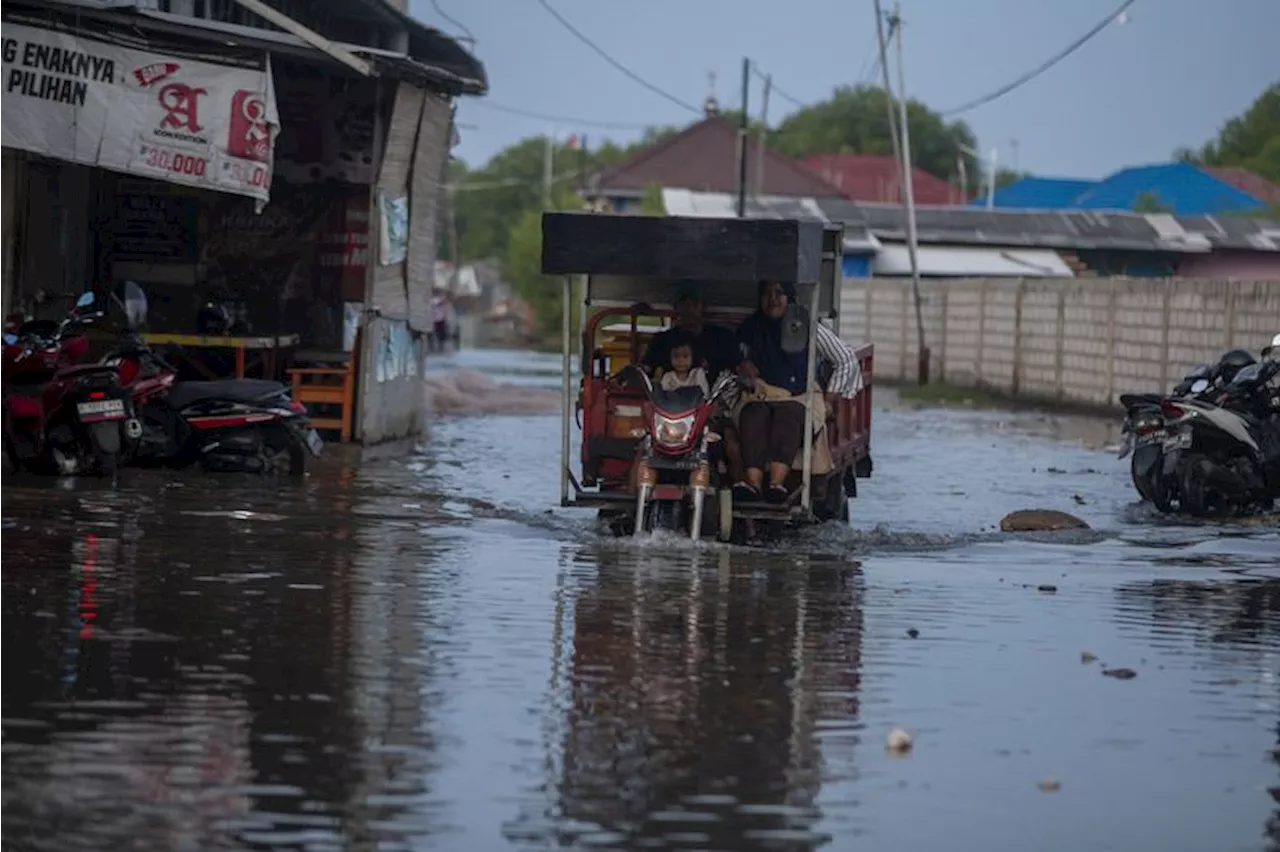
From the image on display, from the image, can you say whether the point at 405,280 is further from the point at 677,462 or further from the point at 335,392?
the point at 677,462

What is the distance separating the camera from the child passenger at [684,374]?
1459 centimetres

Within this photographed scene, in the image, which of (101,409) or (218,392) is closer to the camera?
(101,409)

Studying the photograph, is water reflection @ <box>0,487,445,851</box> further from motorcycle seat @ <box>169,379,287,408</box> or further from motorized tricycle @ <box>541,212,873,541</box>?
motorcycle seat @ <box>169,379,287,408</box>

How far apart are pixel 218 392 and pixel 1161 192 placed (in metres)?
72.9

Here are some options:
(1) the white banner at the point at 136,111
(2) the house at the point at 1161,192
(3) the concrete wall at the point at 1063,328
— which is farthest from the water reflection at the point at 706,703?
(2) the house at the point at 1161,192

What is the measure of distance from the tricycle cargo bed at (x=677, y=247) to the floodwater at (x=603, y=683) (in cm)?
168

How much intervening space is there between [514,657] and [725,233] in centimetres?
492

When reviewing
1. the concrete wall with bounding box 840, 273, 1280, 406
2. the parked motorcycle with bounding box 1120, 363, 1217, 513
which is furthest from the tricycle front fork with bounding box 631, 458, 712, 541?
the concrete wall with bounding box 840, 273, 1280, 406

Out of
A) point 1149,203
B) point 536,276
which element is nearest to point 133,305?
point 1149,203

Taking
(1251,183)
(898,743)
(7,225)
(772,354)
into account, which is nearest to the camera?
(898,743)

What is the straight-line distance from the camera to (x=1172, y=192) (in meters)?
86.7

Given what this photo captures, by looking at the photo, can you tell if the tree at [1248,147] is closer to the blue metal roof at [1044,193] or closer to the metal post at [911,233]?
the blue metal roof at [1044,193]

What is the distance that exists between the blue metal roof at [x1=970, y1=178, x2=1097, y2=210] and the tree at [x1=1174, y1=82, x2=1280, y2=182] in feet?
22.7

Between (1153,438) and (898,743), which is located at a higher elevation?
(1153,438)
